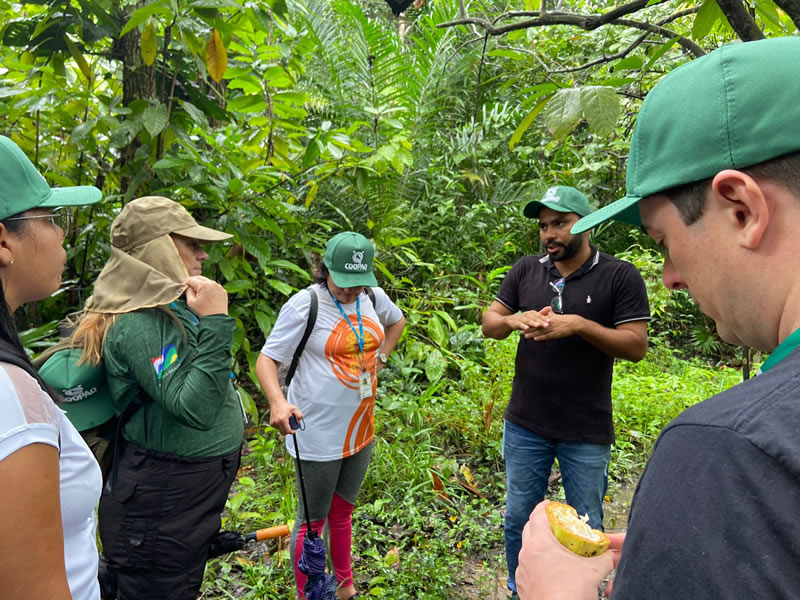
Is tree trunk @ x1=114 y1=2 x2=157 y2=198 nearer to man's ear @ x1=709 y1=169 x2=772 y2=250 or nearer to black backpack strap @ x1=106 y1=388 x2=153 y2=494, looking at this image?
black backpack strap @ x1=106 y1=388 x2=153 y2=494

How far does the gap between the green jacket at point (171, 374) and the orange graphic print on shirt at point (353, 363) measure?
0.75 meters

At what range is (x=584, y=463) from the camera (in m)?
2.59

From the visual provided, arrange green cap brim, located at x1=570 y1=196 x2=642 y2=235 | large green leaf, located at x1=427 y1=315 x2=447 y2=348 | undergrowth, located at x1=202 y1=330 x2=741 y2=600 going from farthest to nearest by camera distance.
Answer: large green leaf, located at x1=427 y1=315 x2=447 y2=348, undergrowth, located at x1=202 y1=330 x2=741 y2=600, green cap brim, located at x1=570 y1=196 x2=642 y2=235

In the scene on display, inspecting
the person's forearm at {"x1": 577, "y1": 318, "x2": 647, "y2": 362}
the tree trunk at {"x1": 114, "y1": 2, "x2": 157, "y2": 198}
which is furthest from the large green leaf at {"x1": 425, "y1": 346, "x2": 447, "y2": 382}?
the tree trunk at {"x1": 114, "y1": 2, "x2": 157, "y2": 198}

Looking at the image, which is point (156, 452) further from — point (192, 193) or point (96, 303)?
point (192, 193)

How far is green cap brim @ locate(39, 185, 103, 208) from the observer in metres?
1.33

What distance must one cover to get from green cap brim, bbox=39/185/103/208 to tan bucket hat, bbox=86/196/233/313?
0.47 metres

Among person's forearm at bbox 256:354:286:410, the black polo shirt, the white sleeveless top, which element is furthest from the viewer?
person's forearm at bbox 256:354:286:410

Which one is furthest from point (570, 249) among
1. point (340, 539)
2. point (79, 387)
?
point (79, 387)

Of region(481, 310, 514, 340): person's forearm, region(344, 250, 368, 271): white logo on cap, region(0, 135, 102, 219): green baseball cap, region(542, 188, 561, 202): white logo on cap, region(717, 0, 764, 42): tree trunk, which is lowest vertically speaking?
region(481, 310, 514, 340): person's forearm

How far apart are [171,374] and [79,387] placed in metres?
0.31

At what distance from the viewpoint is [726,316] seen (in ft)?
2.40

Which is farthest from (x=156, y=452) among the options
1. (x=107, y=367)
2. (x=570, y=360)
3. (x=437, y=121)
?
(x=437, y=121)

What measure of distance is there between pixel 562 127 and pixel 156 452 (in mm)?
1719
